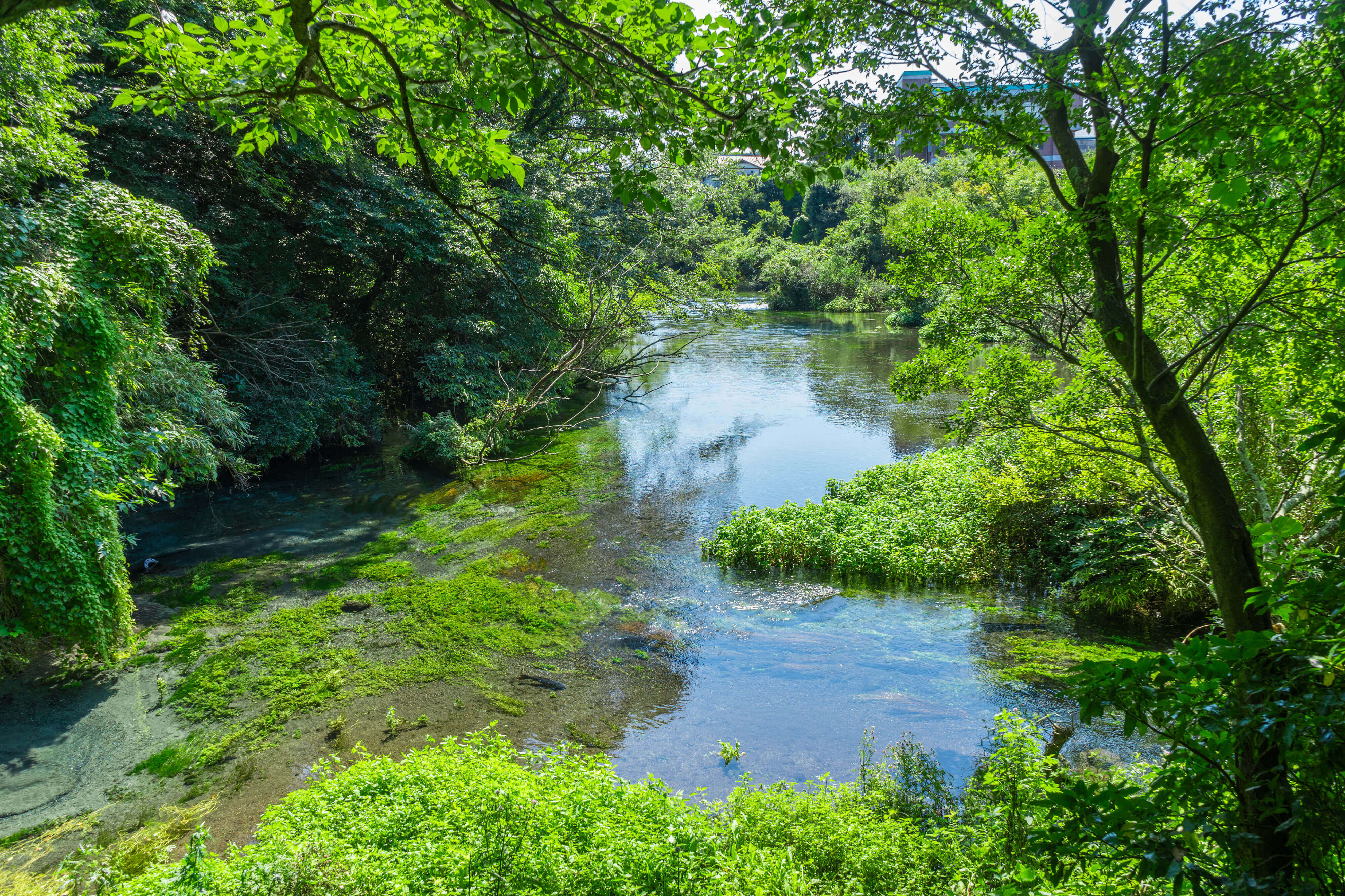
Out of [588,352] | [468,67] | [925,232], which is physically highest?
[468,67]

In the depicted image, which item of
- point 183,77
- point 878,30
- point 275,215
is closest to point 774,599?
point 878,30

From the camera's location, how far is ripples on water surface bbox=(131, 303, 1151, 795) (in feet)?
23.6

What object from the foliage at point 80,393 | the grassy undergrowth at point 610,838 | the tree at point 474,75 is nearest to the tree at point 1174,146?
the tree at point 474,75

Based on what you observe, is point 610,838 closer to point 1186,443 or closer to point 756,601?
point 1186,443

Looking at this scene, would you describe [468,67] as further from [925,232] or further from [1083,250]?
[925,232]

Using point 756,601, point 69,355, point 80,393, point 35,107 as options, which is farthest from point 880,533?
point 35,107

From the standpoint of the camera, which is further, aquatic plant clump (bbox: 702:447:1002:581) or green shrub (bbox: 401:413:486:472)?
green shrub (bbox: 401:413:486:472)

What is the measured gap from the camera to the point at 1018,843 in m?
4.23

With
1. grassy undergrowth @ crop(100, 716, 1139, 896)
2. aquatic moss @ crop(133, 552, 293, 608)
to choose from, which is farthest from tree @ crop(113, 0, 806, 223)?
aquatic moss @ crop(133, 552, 293, 608)

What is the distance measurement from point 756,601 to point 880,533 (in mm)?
2498

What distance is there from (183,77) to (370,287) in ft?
53.5

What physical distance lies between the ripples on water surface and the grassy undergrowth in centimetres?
166

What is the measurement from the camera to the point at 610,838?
163 inches

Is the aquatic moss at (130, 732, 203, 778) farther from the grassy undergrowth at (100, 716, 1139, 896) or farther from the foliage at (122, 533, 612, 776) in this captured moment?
the grassy undergrowth at (100, 716, 1139, 896)
